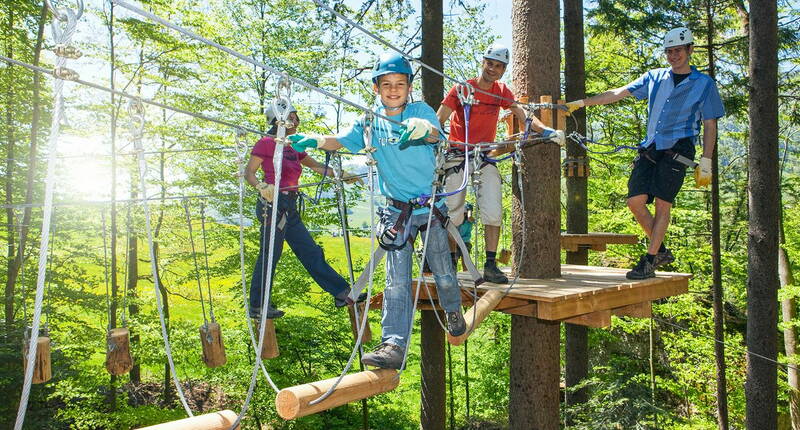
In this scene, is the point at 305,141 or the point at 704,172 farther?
the point at 704,172

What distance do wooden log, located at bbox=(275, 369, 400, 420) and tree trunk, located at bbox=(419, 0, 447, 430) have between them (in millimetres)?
4814

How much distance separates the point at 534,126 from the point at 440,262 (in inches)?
69.7

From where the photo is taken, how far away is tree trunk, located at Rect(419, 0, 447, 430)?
7.64 m

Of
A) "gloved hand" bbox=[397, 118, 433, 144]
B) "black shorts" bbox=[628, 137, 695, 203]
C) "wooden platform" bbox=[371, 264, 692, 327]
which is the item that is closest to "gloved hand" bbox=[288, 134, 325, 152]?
"gloved hand" bbox=[397, 118, 433, 144]

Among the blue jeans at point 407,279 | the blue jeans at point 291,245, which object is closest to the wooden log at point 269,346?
the blue jeans at point 291,245

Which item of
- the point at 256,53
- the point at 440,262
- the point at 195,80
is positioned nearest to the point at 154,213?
the point at 195,80

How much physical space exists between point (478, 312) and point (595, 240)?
3.36 metres

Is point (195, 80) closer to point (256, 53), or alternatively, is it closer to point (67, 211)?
point (256, 53)

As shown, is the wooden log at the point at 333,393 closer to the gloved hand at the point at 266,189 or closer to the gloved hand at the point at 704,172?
the gloved hand at the point at 266,189

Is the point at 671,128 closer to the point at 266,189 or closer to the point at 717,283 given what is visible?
the point at 266,189

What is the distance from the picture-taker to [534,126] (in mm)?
4438

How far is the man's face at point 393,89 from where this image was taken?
9.87ft

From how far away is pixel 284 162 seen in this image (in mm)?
3902

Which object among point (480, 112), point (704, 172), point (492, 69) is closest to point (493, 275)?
point (480, 112)
